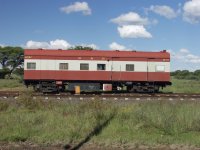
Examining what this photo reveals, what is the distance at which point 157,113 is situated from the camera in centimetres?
1478

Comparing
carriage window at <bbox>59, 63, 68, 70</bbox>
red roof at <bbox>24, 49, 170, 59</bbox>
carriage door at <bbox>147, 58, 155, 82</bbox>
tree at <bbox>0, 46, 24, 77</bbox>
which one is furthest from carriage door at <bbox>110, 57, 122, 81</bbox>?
tree at <bbox>0, 46, 24, 77</bbox>

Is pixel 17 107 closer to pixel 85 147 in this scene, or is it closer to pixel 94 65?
pixel 85 147

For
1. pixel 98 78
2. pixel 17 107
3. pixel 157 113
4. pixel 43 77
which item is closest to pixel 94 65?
pixel 98 78

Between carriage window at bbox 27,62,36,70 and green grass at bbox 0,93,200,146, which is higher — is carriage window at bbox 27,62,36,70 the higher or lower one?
the higher one

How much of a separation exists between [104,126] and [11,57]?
100m

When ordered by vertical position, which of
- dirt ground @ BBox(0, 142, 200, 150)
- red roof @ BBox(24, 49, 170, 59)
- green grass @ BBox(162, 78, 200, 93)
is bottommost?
dirt ground @ BBox(0, 142, 200, 150)

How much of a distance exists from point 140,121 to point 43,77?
19014 mm

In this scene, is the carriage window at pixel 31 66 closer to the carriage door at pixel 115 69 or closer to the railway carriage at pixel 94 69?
the railway carriage at pixel 94 69

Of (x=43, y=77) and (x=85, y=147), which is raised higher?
(x=43, y=77)

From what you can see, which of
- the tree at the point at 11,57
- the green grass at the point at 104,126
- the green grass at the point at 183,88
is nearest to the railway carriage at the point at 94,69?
the green grass at the point at 183,88

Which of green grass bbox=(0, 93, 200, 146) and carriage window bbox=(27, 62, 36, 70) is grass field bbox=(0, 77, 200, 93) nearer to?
carriage window bbox=(27, 62, 36, 70)

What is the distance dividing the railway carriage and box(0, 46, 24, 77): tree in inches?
2944

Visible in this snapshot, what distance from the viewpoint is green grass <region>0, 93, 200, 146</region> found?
1180 centimetres

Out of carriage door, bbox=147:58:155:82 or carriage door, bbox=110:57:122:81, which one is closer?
carriage door, bbox=110:57:122:81
